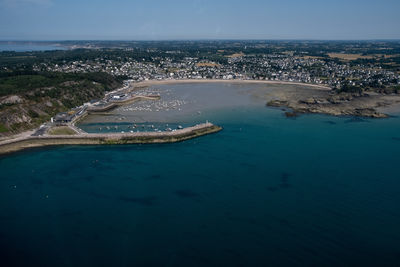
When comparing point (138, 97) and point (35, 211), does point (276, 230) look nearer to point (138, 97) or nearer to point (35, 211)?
point (35, 211)

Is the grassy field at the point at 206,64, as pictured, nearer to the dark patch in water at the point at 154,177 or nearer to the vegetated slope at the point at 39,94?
the vegetated slope at the point at 39,94

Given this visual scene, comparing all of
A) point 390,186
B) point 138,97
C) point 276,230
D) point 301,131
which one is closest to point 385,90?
point 301,131

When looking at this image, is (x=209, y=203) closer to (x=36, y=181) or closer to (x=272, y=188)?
(x=272, y=188)

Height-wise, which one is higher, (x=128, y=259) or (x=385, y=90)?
(x=385, y=90)

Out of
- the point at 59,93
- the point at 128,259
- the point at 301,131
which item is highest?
the point at 59,93

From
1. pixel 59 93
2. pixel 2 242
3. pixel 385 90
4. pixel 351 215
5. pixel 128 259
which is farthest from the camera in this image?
pixel 385 90

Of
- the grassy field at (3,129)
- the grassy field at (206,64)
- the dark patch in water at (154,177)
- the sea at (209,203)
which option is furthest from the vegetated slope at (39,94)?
the grassy field at (206,64)
